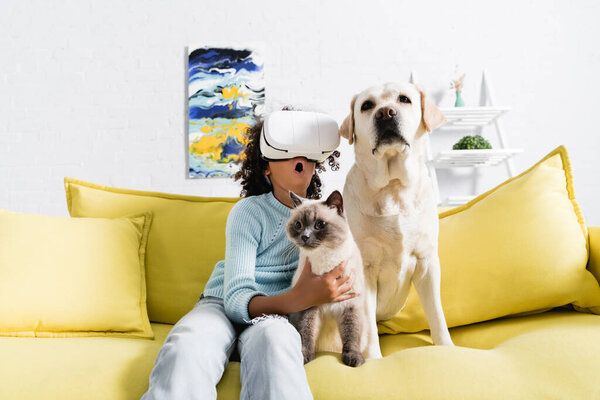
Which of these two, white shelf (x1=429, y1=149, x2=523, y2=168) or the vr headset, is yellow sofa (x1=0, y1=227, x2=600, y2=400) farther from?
white shelf (x1=429, y1=149, x2=523, y2=168)

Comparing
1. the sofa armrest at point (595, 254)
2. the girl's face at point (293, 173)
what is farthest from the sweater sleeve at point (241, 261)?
the sofa armrest at point (595, 254)

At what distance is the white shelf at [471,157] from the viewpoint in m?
2.61

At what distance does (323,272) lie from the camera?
111 cm

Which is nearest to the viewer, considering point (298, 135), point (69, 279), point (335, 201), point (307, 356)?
point (307, 356)

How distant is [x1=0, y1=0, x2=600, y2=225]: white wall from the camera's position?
2.92 m

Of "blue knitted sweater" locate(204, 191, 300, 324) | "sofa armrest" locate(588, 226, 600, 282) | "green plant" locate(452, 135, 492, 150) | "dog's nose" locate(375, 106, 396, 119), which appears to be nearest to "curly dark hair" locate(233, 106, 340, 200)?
"blue knitted sweater" locate(204, 191, 300, 324)

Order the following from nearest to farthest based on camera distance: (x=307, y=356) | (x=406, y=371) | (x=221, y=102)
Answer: (x=406, y=371), (x=307, y=356), (x=221, y=102)

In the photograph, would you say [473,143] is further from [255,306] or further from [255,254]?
[255,306]

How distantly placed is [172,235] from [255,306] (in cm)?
66

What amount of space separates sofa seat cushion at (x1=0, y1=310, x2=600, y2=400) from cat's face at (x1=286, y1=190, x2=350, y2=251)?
0.96 feet

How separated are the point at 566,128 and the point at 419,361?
2.62m

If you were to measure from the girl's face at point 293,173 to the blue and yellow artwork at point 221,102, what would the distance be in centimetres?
152

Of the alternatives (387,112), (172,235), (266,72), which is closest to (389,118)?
(387,112)

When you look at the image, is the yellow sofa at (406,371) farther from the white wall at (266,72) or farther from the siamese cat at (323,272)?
the white wall at (266,72)
